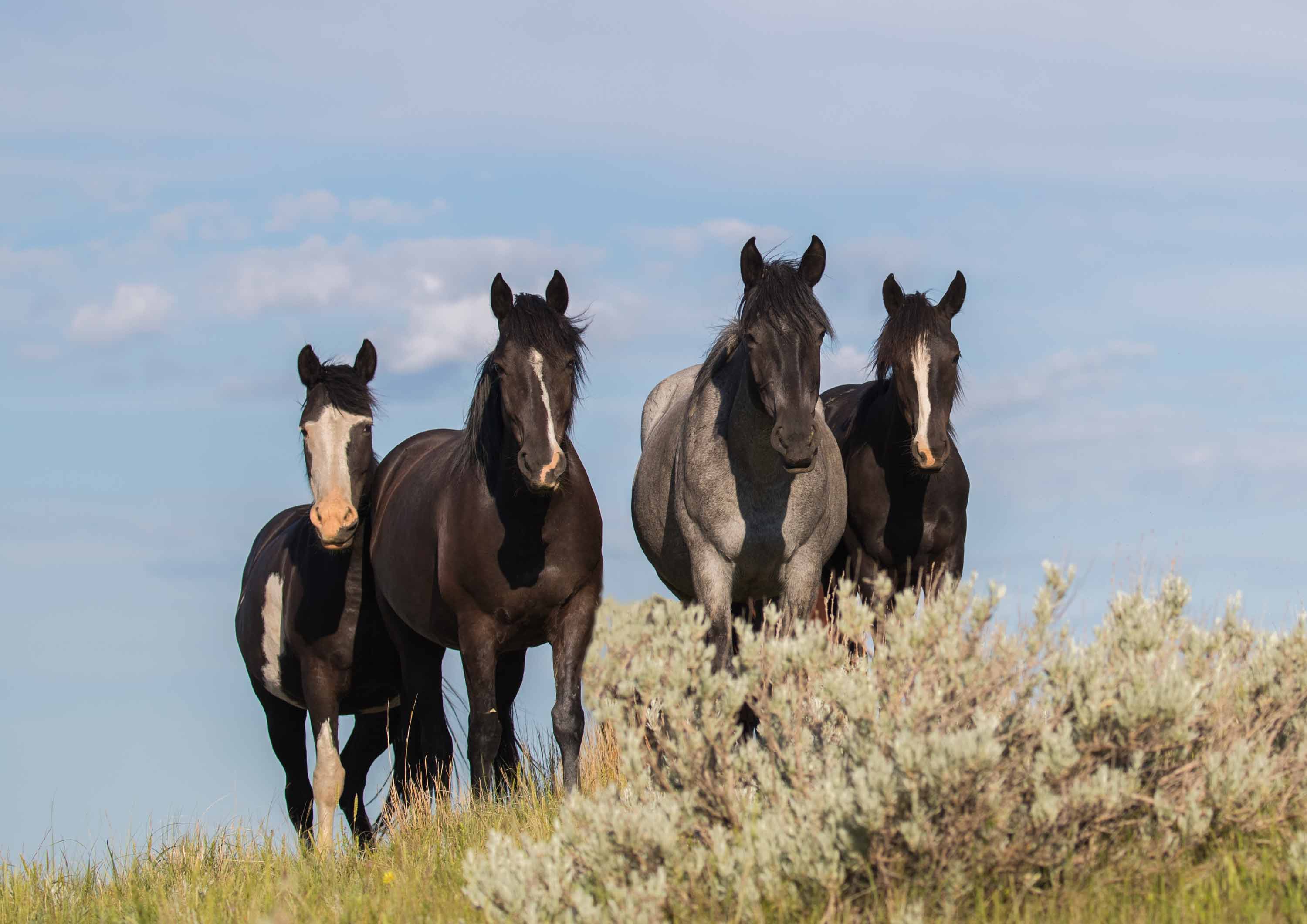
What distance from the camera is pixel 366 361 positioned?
8703 millimetres

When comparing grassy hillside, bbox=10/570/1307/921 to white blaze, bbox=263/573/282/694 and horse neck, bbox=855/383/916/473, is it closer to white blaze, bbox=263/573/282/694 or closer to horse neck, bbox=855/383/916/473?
horse neck, bbox=855/383/916/473

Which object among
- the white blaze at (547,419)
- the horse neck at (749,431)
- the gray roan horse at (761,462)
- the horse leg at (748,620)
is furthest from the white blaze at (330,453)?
the horse leg at (748,620)

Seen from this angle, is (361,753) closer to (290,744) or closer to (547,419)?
(290,744)

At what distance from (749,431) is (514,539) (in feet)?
4.72

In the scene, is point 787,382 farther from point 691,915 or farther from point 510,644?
point 691,915

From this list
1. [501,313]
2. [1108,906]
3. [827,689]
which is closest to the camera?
[1108,906]

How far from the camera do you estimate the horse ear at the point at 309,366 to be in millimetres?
8180

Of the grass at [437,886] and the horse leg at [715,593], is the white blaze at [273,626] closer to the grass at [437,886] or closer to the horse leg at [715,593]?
the grass at [437,886]

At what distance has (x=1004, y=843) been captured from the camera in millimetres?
4168

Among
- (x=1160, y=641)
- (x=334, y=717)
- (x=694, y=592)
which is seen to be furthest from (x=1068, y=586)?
(x=334, y=717)

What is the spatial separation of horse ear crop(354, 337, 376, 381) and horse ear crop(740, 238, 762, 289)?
2762 mm

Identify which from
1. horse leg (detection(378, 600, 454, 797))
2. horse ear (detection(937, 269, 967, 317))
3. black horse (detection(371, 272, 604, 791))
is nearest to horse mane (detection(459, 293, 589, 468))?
black horse (detection(371, 272, 604, 791))

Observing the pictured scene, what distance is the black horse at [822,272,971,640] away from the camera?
845cm

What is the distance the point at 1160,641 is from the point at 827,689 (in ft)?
4.27
